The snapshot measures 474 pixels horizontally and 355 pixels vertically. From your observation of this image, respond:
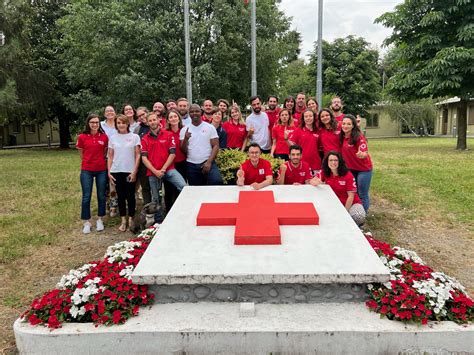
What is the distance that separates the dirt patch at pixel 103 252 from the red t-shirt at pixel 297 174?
1311 mm

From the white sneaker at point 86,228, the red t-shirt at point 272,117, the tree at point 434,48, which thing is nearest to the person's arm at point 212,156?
the red t-shirt at point 272,117

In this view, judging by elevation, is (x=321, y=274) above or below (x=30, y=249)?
above

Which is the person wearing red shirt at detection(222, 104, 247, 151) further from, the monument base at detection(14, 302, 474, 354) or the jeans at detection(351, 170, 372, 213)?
the monument base at detection(14, 302, 474, 354)

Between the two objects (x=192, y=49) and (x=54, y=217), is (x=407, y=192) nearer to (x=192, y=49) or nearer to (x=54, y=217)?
(x=54, y=217)

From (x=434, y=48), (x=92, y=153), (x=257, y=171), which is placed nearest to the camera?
(x=257, y=171)

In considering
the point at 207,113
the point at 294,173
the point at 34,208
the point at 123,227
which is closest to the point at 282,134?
the point at 294,173

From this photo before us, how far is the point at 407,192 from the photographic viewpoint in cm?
827

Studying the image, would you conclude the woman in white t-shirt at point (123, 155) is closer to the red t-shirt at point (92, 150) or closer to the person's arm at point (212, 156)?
the red t-shirt at point (92, 150)

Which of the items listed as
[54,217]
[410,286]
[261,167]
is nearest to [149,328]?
[410,286]

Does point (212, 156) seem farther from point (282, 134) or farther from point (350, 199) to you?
point (350, 199)

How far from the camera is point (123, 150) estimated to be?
5.41m

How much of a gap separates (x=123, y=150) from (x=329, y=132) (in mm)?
2696

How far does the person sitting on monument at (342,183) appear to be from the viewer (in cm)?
484

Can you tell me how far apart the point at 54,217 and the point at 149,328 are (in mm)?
4805
